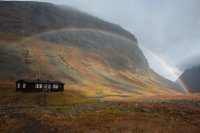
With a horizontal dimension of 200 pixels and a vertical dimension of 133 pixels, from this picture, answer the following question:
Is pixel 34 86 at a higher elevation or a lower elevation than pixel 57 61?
lower

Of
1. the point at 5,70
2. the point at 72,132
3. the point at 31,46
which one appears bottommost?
the point at 72,132

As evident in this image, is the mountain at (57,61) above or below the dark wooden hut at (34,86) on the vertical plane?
above

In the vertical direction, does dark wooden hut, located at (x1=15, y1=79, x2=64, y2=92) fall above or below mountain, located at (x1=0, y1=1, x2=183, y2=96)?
below

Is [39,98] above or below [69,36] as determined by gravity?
below

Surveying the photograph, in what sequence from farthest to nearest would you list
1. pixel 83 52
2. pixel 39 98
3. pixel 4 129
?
pixel 83 52
pixel 39 98
pixel 4 129

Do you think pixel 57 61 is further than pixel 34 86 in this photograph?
Yes

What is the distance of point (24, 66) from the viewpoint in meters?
118

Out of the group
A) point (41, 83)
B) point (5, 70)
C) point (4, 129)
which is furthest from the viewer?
point (5, 70)

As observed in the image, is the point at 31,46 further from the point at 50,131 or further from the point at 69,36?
the point at 50,131

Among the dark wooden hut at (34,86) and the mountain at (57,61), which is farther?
the mountain at (57,61)

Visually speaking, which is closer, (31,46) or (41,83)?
(41,83)

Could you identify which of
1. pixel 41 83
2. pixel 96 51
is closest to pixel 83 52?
pixel 96 51

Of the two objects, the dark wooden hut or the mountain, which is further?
the mountain

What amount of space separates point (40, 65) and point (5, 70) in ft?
64.7
